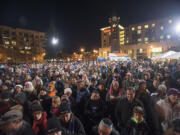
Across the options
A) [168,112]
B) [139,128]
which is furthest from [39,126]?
[168,112]

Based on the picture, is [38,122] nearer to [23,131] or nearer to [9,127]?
[23,131]

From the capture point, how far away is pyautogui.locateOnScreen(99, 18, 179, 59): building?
189 ft

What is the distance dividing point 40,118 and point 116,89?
8.91ft

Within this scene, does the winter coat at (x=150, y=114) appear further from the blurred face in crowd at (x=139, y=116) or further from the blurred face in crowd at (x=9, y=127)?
the blurred face in crowd at (x=9, y=127)

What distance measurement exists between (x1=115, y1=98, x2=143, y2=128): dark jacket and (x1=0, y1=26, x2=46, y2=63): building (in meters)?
67.4

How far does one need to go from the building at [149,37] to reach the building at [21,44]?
43.4 meters

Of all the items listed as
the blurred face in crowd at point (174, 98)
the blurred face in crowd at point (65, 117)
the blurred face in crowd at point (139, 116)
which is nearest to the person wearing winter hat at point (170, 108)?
the blurred face in crowd at point (174, 98)

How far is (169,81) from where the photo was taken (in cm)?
504

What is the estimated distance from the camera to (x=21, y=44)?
74875 millimetres

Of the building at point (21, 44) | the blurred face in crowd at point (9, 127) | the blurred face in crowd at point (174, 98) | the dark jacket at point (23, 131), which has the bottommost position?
the dark jacket at point (23, 131)

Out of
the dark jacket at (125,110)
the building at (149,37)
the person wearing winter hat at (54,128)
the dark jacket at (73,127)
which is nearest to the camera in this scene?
the person wearing winter hat at (54,128)

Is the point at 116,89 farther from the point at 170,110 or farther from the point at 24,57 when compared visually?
the point at 24,57

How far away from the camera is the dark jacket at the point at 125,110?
3.16 meters

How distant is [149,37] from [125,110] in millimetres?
79793
